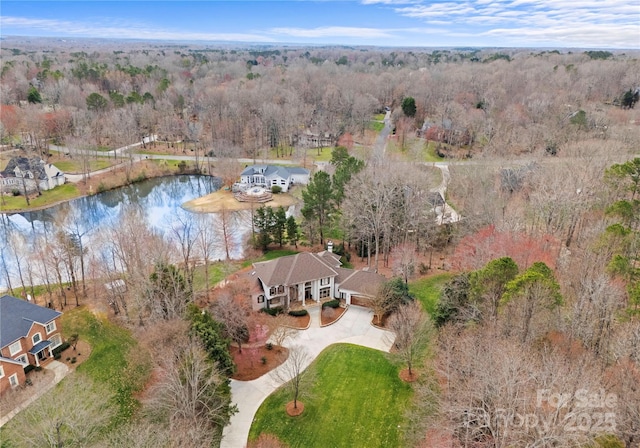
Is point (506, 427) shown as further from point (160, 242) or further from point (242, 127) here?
point (242, 127)

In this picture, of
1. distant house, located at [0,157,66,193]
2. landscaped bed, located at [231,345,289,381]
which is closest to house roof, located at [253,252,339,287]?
landscaped bed, located at [231,345,289,381]

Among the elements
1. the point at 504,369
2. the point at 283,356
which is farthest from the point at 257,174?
the point at 504,369

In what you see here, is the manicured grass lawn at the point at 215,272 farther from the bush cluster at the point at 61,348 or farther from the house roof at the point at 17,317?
the house roof at the point at 17,317

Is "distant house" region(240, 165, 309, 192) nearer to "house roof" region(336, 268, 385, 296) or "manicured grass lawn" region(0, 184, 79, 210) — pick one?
"manicured grass lawn" region(0, 184, 79, 210)

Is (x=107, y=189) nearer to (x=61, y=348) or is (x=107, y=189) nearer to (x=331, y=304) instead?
(x=61, y=348)

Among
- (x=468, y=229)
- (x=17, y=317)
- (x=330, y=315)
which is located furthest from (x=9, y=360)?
(x=468, y=229)
